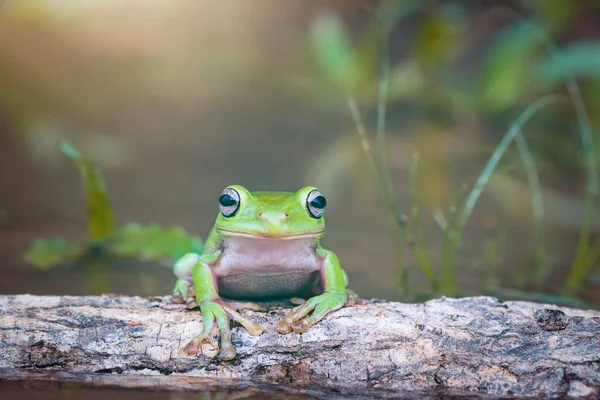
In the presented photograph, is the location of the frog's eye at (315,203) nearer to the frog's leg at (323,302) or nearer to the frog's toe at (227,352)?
the frog's leg at (323,302)

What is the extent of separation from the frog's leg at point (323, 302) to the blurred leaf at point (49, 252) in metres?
2.03

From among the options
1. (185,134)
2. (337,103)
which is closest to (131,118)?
(185,134)

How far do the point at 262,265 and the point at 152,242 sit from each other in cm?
163

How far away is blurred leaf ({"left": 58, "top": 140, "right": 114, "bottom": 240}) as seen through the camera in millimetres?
3750

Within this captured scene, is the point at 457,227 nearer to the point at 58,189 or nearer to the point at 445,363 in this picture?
the point at 445,363

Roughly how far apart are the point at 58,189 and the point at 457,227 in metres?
4.12

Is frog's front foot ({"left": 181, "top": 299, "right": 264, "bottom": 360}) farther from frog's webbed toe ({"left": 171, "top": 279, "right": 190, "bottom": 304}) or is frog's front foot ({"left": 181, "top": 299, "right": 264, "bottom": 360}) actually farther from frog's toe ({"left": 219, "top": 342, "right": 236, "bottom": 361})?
frog's webbed toe ({"left": 171, "top": 279, "right": 190, "bottom": 304})

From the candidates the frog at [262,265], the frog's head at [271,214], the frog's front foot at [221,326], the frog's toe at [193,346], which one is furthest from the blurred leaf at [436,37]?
the frog's toe at [193,346]

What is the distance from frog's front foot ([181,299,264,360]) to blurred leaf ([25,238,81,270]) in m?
1.87

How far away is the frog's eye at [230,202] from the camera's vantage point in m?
2.41

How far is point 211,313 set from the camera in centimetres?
226

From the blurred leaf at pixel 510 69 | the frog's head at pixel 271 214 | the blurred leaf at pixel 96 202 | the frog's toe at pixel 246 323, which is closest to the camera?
the frog's toe at pixel 246 323

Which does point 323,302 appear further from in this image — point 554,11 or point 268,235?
point 554,11

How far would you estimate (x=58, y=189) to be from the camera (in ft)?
19.5
